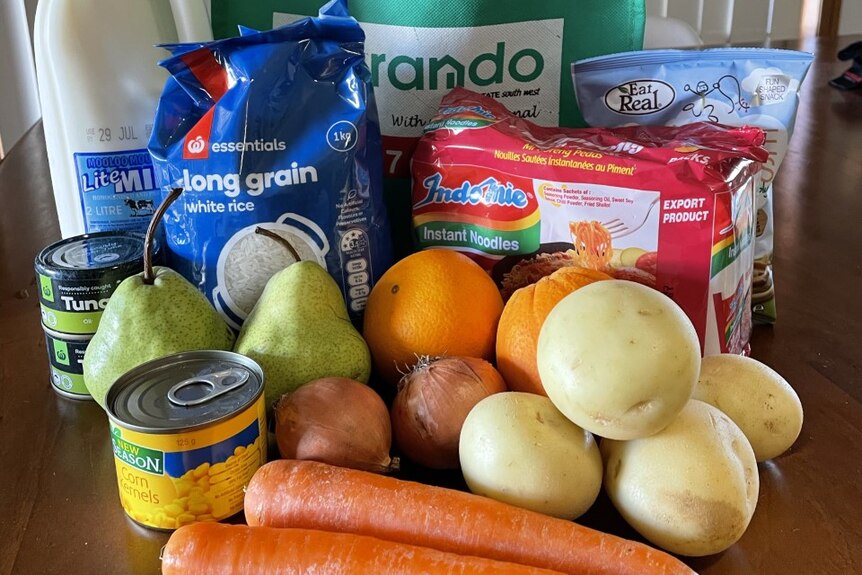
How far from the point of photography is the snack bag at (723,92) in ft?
2.86

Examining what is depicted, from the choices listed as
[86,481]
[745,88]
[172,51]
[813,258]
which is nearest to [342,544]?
[86,481]

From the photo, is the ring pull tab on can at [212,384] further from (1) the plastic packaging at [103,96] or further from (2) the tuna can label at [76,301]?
(1) the plastic packaging at [103,96]

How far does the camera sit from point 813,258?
1.04 meters

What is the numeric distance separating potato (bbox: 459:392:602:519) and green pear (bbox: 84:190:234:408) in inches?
9.9

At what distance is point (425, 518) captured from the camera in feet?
1.96

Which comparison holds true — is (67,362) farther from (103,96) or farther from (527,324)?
(527,324)

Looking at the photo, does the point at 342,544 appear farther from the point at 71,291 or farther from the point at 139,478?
the point at 71,291

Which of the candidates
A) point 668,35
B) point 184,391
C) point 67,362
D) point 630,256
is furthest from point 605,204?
point 668,35

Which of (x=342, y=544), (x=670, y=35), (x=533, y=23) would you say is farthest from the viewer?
(x=670, y=35)

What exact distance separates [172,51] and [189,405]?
13.7 inches

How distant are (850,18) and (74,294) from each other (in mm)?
2817

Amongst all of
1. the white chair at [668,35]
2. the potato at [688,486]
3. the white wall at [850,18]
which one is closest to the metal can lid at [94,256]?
the potato at [688,486]

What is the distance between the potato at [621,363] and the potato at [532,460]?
2cm

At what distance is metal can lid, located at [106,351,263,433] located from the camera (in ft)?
1.95
